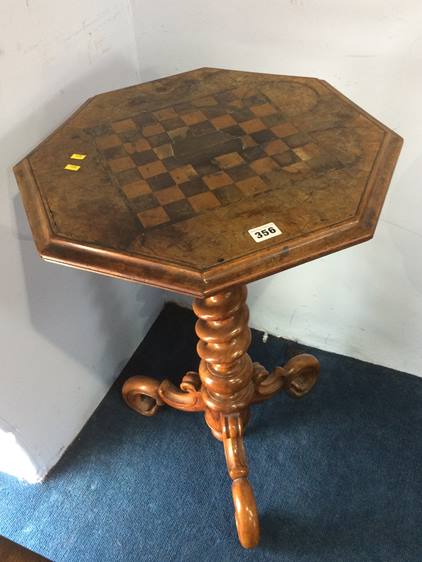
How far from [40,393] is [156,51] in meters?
0.90

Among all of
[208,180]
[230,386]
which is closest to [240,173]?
[208,180]

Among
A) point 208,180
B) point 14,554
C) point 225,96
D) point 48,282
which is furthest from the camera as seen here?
point 48,282

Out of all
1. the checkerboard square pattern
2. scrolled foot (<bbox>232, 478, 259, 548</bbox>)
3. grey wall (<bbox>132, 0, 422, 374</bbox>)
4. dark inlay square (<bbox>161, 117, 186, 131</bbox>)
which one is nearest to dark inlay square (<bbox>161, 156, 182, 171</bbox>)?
the checkerboard square pattern

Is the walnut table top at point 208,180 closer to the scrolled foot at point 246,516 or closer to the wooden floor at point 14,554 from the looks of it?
the wooden floor at point 14,554

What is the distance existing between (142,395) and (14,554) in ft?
2.75

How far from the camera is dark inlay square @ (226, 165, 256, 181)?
2.80 ft

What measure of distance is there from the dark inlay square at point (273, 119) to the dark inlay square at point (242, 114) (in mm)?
26

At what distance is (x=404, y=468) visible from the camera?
132 cm

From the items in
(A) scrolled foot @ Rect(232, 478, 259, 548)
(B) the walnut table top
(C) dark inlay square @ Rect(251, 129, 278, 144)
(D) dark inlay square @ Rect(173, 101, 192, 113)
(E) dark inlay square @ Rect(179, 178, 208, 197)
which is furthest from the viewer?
(A) scrolled foot @ Rect(232, 478, 259, 548)

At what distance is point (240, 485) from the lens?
119cm

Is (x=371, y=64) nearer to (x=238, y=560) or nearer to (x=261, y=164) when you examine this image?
(x=261, y=164)

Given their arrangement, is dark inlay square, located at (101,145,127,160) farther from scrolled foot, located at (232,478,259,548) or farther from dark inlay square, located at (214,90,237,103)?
scrolled foot, located at (232,478,259,548)

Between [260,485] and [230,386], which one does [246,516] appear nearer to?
[260,485]

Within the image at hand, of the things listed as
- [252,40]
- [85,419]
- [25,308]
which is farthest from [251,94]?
[85,419]
